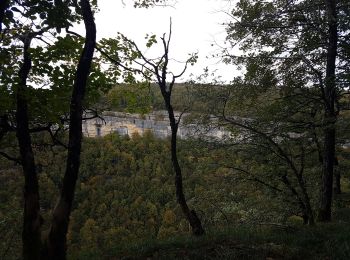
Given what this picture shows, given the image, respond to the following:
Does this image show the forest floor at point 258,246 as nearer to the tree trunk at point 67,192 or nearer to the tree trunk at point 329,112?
the tree trunk at point 67,192

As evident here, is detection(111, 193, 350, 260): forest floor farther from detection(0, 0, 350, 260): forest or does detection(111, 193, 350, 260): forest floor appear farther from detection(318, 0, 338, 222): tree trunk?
detection(318, 0, 338, 222): tree trunk

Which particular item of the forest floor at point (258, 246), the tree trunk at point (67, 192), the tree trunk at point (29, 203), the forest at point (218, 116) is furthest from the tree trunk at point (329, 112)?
the tree trunk at point (29, 203)

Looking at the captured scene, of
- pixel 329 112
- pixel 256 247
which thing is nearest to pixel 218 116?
pixel 329 112

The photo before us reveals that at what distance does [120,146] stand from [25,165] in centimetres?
7944

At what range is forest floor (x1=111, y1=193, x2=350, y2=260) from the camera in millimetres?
6148

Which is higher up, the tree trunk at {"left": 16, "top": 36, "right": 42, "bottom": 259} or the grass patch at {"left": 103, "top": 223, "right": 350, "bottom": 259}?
the tree trunk at {"left": 16, "top": 36, "right": 42, "bottom": 259}

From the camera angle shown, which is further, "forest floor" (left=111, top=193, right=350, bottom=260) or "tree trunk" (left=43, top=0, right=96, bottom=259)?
"forest floor" (left=111, top=193, right=350, bottom=260)

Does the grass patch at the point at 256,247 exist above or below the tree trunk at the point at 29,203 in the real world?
below

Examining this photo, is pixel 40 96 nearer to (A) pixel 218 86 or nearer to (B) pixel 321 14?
(A) pixel 218 86

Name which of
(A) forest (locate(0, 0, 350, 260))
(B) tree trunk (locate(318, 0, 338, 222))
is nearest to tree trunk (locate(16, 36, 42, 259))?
(A) forest (locate(0, 0, 350, 260))

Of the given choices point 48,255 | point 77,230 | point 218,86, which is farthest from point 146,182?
point 48,255

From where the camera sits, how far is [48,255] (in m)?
5.77

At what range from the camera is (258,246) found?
6801mm

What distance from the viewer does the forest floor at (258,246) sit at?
20.2ft
